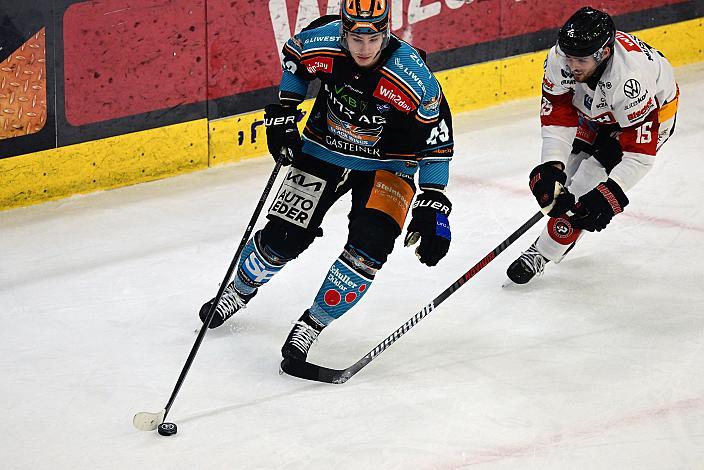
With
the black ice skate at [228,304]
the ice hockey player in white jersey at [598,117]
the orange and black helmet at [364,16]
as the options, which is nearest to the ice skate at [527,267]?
the ice hockey player in white jersey at [598,117]

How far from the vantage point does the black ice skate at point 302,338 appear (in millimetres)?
3801

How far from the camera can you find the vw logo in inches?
160

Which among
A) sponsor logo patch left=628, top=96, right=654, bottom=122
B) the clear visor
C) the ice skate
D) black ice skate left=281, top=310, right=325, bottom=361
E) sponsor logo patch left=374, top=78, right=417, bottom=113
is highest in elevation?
the clear visor

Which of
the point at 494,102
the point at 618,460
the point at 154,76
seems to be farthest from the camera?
the point at 494,102

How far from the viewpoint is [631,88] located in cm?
406

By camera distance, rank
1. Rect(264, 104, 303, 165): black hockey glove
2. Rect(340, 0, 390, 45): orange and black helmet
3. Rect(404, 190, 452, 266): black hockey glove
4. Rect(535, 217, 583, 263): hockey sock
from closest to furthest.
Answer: Rect(340, 0, 390, 45): orange and black helmet, Rect(404, 190, 452, 266): black hockey glove, Rect(264, 104, 303, 165): black hockey glove, Rect(535, 217, 583, 263): hockey sock

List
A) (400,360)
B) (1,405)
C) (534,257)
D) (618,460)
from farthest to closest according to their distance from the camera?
(534,257)
(400,360)
(1,405)
(618,460)

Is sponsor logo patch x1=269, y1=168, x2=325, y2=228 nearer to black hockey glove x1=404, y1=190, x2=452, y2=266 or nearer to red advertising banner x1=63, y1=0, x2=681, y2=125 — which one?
black hockey glove x1=404, y1=190, x2=452, y2=266

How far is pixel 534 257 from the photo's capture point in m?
4.58

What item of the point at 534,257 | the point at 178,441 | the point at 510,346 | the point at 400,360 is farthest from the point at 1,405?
the point at 534,257

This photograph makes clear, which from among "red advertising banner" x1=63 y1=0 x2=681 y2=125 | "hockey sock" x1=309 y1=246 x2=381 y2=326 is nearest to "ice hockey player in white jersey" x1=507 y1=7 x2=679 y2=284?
"hockey sock" x1=309 y1=246 x2=381 y2=326

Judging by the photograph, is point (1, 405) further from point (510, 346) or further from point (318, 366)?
point (510, 346)

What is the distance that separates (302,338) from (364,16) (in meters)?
1.05

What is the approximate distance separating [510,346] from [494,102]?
3.10 meters
